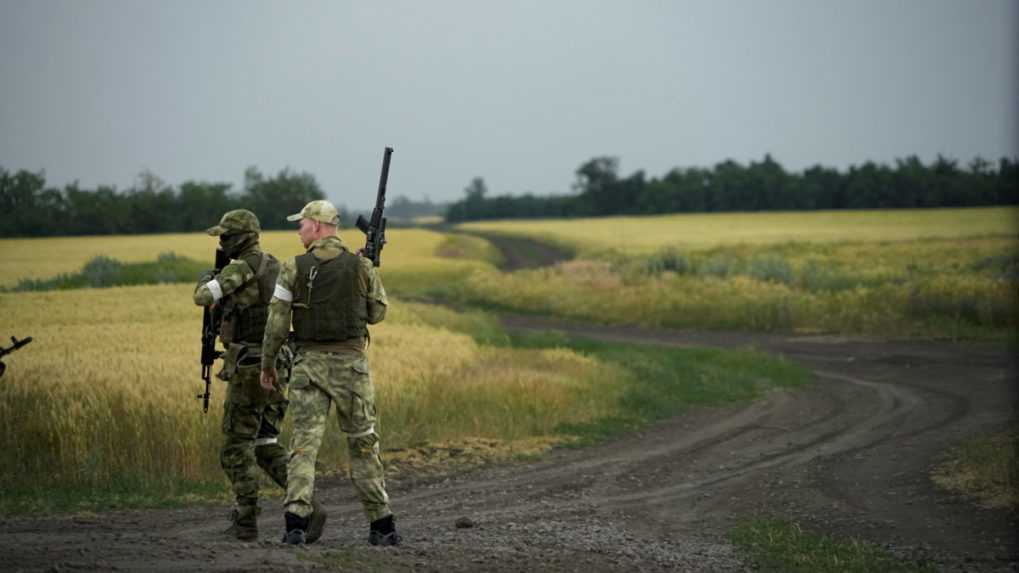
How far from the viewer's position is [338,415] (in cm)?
860

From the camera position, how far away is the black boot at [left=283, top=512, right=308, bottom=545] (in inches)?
323

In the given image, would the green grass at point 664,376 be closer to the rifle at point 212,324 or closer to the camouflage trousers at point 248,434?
the camouflage trousers at point 248,434

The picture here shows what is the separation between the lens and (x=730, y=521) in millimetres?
11062

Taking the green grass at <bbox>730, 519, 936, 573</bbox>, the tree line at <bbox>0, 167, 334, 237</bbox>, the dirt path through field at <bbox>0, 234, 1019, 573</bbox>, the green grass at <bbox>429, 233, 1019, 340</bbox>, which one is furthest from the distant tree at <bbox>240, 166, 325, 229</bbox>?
the green grass at <bbox>730, 519, 936, 573</bbox>

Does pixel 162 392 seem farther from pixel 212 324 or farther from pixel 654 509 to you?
pixel 654 509

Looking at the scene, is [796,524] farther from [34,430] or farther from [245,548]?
[34,430]

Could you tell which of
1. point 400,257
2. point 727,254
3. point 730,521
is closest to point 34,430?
point 730,521

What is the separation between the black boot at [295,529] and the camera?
26.9 feet

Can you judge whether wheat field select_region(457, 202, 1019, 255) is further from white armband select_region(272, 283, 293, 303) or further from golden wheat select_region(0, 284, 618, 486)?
white armband select_region(272, 283, 293, 303)

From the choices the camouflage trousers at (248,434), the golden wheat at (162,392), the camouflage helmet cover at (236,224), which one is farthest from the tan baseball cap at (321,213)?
the golden wheat at (162,392)

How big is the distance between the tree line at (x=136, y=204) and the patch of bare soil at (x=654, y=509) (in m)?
12.5

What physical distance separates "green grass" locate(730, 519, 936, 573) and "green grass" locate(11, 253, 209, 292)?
65.6 feet

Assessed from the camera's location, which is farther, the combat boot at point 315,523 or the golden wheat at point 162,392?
the golden wheat at point 162,392

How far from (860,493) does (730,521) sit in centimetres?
220
